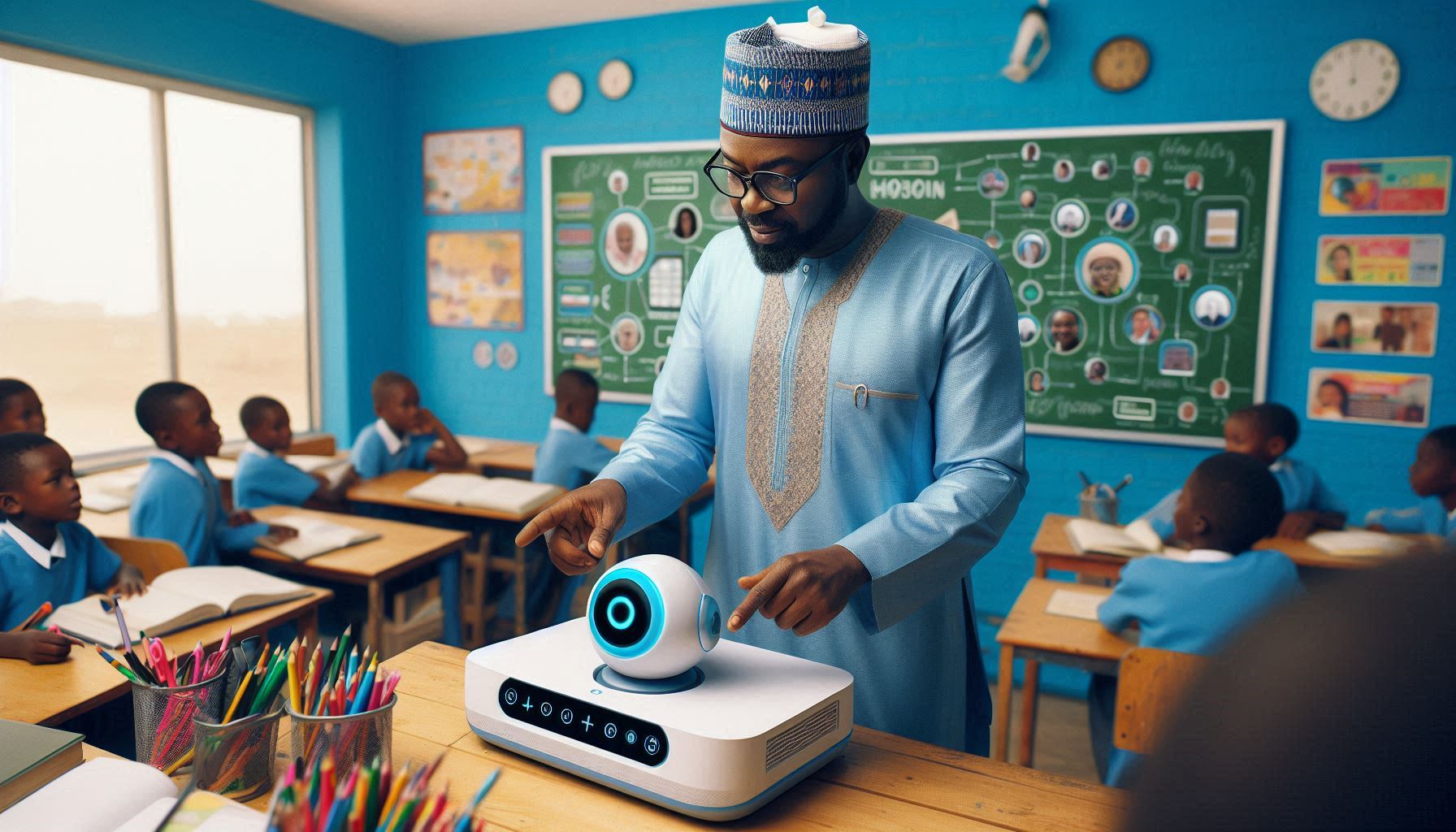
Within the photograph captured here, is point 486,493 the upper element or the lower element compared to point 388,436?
lower

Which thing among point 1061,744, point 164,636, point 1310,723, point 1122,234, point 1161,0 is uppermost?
point 1161,0

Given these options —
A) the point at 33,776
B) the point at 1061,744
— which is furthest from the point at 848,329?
the point at 1061,744

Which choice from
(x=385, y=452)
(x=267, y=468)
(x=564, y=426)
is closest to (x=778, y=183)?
(x=564, y=426)

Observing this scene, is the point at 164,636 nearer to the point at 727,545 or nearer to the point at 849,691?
the point at 727,545

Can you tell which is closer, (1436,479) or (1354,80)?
(1436,479)

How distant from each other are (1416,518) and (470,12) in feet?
14.5

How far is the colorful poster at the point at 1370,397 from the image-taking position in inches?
133

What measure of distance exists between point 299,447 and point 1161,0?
4063mm

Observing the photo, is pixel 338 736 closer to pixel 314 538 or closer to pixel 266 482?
pixel 314 538

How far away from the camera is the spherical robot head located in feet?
2.96

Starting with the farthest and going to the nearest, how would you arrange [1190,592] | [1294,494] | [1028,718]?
[1294,494] < [1028,718] < [1190,592]

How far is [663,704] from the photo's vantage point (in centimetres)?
89

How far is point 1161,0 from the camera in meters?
3.57

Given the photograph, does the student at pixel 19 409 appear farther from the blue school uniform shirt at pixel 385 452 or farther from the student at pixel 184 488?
the blue school uniform shirt at pixel 385 452
